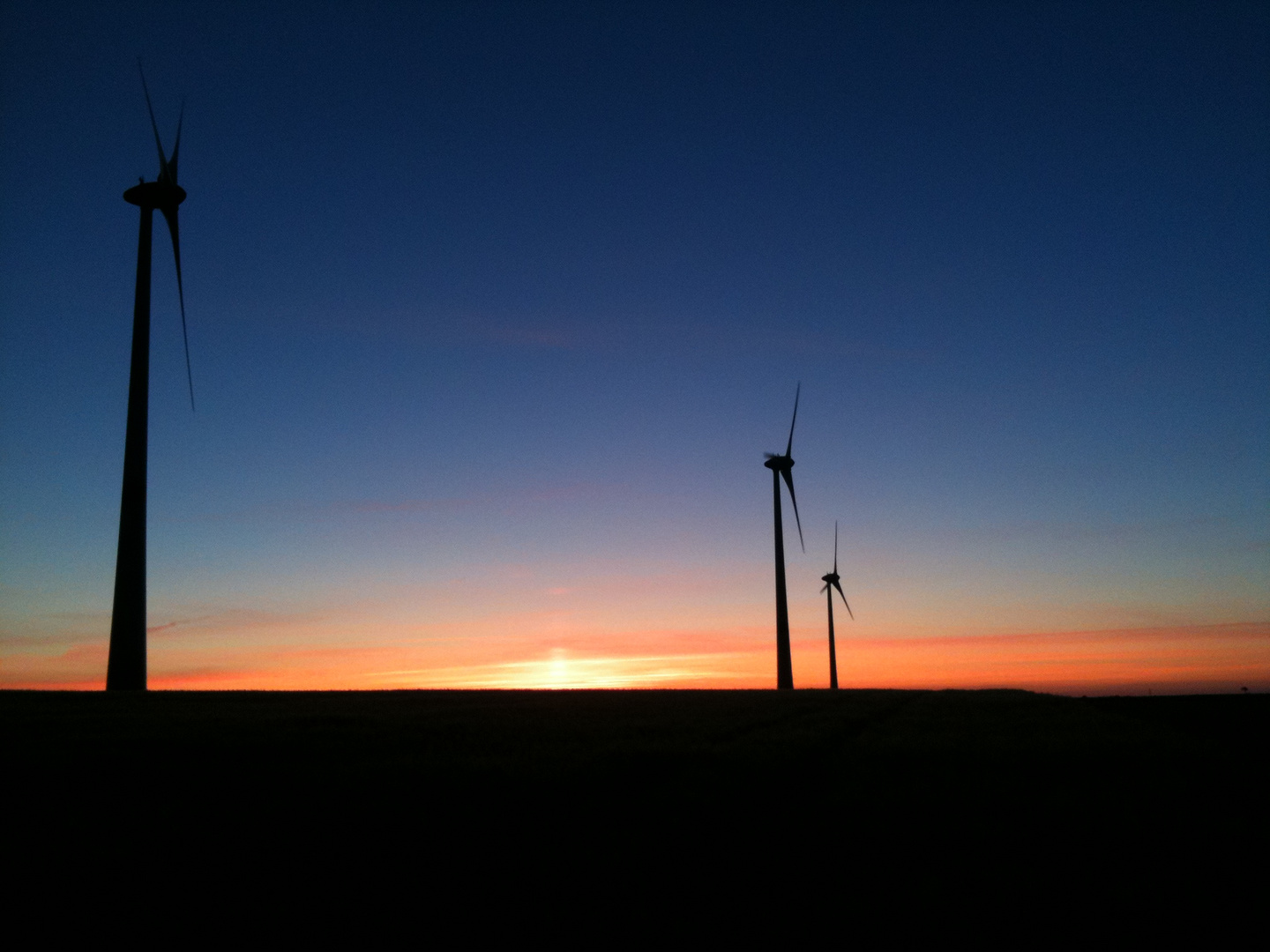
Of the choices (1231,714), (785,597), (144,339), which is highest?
(144,339)

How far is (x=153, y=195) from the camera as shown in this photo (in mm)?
59969

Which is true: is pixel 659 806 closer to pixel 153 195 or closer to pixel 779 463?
pixel 153 195

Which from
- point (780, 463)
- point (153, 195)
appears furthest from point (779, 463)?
point (153, 195)

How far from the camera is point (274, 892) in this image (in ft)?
27.0

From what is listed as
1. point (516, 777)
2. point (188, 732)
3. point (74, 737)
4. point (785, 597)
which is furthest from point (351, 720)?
point (785, 597)

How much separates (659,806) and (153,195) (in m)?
60.7

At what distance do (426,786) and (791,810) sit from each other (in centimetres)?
498

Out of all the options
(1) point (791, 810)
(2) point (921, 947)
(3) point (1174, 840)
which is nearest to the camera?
(2) point (921, 947)

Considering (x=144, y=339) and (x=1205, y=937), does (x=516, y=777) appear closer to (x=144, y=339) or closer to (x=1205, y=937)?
(x=1205, y=937)

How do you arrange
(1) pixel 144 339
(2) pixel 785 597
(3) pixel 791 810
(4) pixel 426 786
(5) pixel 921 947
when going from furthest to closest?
(2) pixel 785 597
(1) pixel 144 339
(4) pixel 426 786
(3) pixel 791 810
(5) pixel 921 947

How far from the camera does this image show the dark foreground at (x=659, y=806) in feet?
29.2

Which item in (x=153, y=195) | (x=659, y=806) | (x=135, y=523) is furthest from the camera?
(x=153, y=195)

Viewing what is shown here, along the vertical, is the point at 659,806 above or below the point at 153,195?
below

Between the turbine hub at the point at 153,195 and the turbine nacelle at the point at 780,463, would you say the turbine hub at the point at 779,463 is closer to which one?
the turbine nacelle at the point at 780,463
